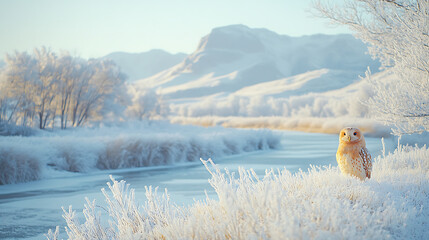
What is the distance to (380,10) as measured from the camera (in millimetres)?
6859

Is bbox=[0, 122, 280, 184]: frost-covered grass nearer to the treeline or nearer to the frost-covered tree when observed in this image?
the treeline

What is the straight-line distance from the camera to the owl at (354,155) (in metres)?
4.60

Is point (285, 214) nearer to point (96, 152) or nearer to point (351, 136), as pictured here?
point (351, 136)

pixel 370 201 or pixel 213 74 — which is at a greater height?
pixel 213 74

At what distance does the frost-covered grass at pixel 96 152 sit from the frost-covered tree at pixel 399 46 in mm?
7954

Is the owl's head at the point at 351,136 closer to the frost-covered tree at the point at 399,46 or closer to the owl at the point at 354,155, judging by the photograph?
the owl at the point at 354,155

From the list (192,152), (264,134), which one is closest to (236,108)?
(264,134)

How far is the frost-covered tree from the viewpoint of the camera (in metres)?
5.79

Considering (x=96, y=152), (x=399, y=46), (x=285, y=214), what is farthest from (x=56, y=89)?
(x=285, y=214)

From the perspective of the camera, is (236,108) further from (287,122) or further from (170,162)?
(170,162)

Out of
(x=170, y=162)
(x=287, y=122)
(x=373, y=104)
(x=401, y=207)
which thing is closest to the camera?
(x=401, y=207)

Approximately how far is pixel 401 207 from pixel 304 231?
4.74 feet

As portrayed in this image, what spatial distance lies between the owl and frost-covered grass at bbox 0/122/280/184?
813cm

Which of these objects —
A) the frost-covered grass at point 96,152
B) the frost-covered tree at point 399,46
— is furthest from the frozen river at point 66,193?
the frost-covered tree at point 399,46
